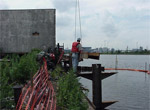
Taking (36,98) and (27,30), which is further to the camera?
(27,30)

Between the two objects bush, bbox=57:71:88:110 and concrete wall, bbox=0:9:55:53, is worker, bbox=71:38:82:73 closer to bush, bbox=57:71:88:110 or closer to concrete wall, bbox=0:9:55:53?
bush, bbox=57:71:88:110

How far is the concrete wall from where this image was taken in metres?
19.5

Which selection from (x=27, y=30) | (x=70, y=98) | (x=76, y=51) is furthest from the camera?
(x=27, y=30)

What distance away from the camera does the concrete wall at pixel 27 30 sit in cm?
1952

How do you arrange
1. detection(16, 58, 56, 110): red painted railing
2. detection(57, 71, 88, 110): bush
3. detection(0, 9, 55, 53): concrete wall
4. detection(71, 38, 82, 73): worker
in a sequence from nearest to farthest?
detection(16, 58, 56, 110): red painted railing → detection(57, 71, 88, 110): bush → detection(71, 38, 82, 73): worker → detection(0, 9, 55, 53): concrete wall

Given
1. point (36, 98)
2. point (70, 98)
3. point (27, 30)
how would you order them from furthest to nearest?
point (27, 30), point (70, 98), point (36, 98)

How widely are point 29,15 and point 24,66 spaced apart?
12.6 m

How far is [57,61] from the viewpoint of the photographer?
13.4 metres

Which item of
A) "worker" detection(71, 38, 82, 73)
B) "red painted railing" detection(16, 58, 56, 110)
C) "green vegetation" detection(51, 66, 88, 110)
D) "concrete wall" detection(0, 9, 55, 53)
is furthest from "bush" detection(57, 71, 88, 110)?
"concrete wall" detection(0, 9, 55, 53)

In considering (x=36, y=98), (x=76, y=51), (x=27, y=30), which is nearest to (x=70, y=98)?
(x=36, y=98)

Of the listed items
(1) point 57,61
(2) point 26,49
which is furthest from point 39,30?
(1) point 57,61

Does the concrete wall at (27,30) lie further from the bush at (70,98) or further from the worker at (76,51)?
the bush at (70,98)

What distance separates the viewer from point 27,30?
19953mm

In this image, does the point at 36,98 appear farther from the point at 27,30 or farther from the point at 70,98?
the point at 27,30
